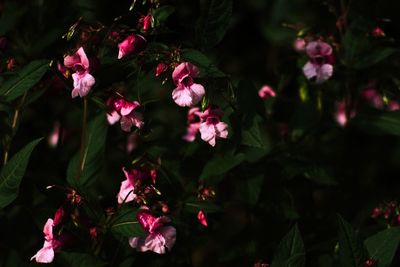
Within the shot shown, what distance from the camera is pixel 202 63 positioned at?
90.6 inches

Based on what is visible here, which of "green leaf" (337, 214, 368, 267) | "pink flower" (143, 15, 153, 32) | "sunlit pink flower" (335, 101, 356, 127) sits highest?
"pink flower" (143, 15, 153, 32)

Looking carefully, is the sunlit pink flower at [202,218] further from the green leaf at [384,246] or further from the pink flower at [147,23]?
the pink flower at [147,23]

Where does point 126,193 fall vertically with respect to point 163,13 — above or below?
below

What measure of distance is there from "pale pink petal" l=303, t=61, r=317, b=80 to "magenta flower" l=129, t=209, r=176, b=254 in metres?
0.89

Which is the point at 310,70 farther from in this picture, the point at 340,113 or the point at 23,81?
the point at 23,81

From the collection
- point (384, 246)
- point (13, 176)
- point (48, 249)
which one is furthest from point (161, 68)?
point (384, 246)

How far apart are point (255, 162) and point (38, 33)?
1.09 m

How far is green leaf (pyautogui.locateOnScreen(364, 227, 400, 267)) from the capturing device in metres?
2.33

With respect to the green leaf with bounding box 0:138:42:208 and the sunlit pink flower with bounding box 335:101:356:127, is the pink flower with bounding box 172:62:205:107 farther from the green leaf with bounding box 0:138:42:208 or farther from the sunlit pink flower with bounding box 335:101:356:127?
the sunlit pink flower with bounding box 335:101:356:127

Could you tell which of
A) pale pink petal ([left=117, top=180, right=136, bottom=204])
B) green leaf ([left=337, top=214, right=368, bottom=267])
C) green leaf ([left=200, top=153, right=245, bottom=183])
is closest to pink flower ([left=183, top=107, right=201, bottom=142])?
green leaf ([left=200, top=153, right=245, bottom=183])

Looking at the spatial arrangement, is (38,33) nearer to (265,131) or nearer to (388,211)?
(265,131)

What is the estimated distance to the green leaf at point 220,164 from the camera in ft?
8.76

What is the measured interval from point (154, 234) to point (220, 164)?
45 centimetres

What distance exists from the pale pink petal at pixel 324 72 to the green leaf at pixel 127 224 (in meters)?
0.94
